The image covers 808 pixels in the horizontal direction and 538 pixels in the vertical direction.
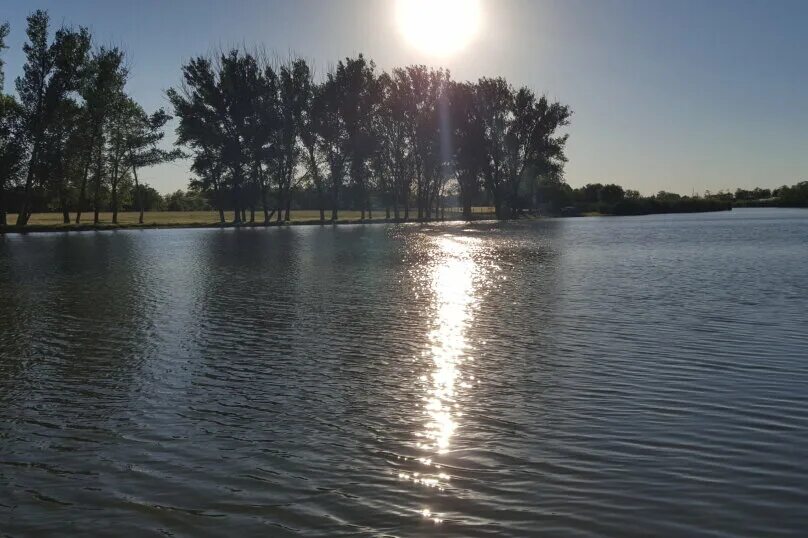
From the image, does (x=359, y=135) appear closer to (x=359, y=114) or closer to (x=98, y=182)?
(x=359, y=114)

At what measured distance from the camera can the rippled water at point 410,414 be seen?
6.91 metres

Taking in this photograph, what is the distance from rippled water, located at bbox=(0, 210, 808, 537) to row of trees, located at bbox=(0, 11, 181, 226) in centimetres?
6057

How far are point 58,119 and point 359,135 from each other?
39.2 meters

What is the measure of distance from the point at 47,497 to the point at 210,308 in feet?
47.5

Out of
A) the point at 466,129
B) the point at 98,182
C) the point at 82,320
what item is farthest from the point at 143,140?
the point at 82,320

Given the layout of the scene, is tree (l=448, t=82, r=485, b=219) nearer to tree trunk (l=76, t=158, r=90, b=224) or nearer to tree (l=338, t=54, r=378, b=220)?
tree (l=338, t=54, r=378, b=220)

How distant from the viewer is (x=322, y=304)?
2228 centimetres

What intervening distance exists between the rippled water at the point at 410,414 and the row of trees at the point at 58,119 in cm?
6057

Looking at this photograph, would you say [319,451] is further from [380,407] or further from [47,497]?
[47,497]

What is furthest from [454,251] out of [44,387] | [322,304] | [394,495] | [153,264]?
[394,495]

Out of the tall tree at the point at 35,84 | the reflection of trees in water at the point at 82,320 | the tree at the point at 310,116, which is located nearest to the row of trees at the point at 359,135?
the tree at the point at 310,116

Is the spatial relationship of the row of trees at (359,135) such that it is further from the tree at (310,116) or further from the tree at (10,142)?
the tree at (10,142)

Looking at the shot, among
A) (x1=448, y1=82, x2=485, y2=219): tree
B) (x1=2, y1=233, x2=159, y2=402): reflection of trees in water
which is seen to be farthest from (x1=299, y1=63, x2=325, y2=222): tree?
(x1=2, y1=233, x2=159, y2=402): reflection of trees in water

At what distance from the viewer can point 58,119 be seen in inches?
3054
